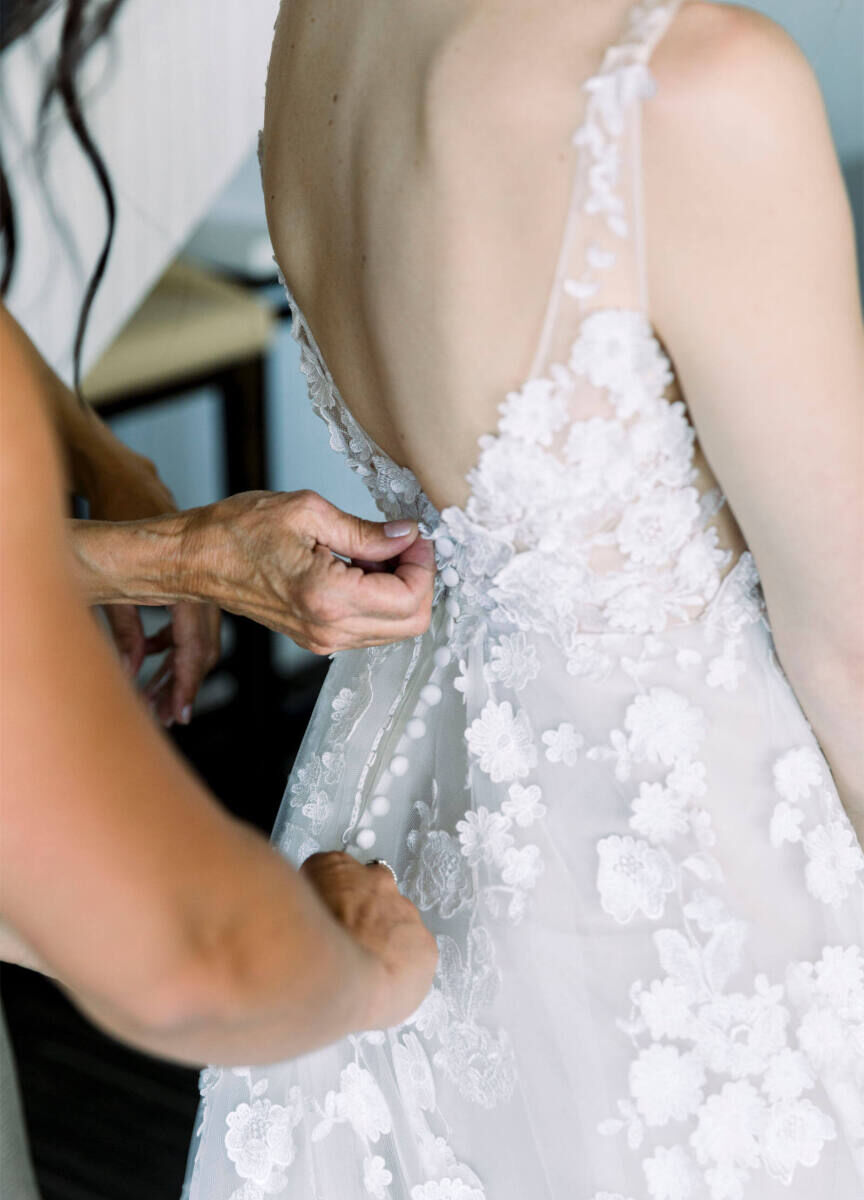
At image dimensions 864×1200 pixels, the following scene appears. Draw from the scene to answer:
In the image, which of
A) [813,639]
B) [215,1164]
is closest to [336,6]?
[813,639]

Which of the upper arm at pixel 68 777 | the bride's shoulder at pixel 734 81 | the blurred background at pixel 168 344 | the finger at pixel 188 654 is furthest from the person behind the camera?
the blurred background at pixel 168 344

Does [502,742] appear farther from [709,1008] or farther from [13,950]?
[13,950]

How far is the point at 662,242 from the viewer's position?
68 centimetres

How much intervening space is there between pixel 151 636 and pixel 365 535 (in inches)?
21.2

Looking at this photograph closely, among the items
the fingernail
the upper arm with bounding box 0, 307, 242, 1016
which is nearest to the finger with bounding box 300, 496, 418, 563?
the fingernail

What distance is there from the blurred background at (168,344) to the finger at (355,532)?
86cm

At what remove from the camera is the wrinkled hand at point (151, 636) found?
1.33 metres

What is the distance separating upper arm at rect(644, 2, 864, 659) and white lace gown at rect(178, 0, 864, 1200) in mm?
51

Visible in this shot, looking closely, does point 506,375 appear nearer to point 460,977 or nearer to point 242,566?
point 242,566

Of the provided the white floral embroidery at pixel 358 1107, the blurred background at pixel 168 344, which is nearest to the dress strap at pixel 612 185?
the white floral embroidery at pixel 358 1107

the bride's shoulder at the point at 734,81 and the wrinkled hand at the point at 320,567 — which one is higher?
the bride's shoulder at the point at 734,81

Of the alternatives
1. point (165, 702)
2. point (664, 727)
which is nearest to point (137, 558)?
point (165, 702)

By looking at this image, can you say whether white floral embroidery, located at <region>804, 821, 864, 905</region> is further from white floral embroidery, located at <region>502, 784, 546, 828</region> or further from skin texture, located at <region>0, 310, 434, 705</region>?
skin texture, located at <region>0, 310, 434, 705</region>

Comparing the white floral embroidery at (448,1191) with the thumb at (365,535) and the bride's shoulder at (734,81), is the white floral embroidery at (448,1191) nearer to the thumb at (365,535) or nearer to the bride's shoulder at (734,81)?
the thumb at (365,535)
